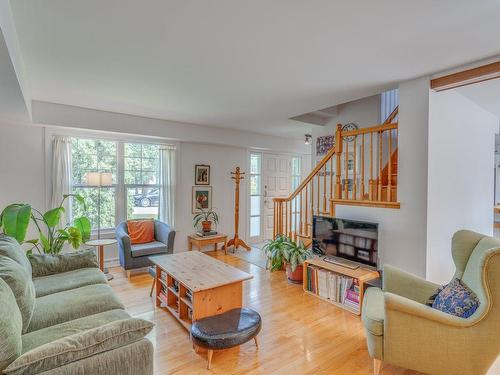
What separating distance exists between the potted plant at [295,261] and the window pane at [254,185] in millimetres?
2584

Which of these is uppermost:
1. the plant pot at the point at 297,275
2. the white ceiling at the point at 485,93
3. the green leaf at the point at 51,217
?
the white ceiling at the point at 485,93

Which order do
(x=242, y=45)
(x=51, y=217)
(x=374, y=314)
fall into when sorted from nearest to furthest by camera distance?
(x=374, y=314) → (x=242, y=45) → (x=51, y=217)

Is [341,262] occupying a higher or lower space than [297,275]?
higher

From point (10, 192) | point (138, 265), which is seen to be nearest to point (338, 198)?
point (138, 265)

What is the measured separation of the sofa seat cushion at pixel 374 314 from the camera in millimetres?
1897

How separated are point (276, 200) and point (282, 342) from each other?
8.11 ft

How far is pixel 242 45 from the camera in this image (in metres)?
2.21

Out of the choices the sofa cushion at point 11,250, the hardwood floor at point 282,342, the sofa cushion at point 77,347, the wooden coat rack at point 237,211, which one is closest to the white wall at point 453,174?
the hardwood floor at point 282,342

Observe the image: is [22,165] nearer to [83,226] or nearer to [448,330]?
[83,226]

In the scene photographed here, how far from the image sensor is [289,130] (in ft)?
18.6

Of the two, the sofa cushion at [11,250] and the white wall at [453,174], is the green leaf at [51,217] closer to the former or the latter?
the sofa cushion at [11,250]

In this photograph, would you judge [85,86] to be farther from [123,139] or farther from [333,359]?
[333,359]

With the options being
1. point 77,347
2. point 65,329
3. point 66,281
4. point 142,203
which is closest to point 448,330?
point 77,347

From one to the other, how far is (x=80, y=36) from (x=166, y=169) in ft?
9.95
